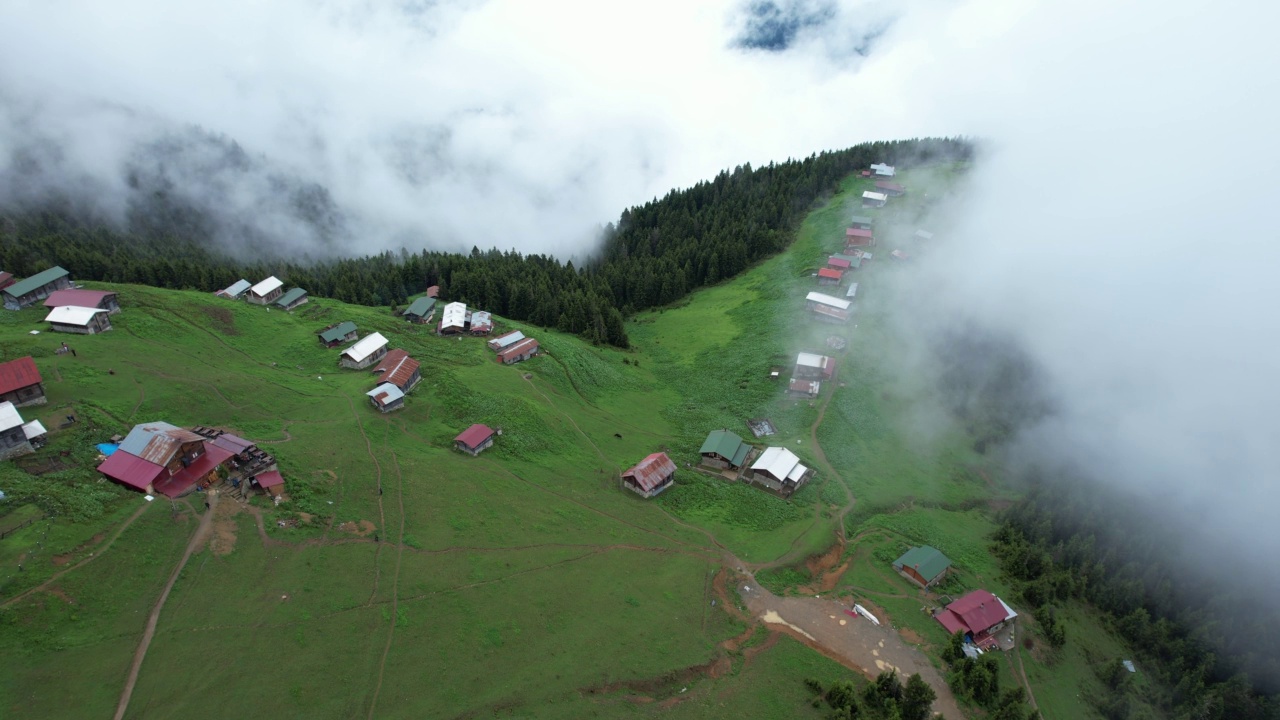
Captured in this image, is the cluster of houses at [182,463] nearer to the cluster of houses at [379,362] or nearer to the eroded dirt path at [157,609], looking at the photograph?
the eroded dirt path at [157,609]

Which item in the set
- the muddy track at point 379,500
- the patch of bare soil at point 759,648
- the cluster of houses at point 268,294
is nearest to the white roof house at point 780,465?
the patch of bare soil at point 759,648

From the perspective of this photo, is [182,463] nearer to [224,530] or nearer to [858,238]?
[224,530]

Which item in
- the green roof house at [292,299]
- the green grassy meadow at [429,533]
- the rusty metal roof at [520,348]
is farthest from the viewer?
the green roof house at [292,299]

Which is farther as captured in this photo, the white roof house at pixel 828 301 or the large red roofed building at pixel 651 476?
the white roof house at pixel 828 301

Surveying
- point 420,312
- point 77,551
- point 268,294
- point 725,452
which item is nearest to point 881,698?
point 725,452

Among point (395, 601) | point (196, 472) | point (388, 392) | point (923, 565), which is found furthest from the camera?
point (388, 392)

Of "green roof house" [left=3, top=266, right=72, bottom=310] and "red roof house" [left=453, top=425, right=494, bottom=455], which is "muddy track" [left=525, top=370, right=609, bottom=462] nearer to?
"red roof house" [left=453, top=425, right=494, bottom=455]
